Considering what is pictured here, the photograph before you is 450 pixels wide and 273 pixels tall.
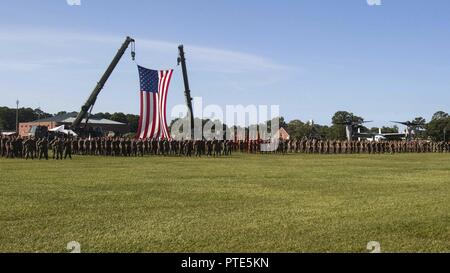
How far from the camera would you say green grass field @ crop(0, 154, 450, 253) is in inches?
279

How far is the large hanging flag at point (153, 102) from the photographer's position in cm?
3859

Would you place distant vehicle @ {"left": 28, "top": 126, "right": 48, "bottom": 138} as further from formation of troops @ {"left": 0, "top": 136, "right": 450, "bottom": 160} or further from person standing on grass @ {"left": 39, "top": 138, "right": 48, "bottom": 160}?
person standing on grass @ {"left": 39, "top": 138, "right": 48, "bottom": 160}

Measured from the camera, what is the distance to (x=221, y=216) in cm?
939

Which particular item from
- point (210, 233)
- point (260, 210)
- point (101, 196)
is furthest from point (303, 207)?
point (101, 196)

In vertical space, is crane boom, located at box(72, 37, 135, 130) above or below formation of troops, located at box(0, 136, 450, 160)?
above

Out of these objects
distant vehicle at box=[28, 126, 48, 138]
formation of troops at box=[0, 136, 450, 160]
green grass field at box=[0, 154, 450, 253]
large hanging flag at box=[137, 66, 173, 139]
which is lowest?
green grass field at box=[0, 154, 450, 253]

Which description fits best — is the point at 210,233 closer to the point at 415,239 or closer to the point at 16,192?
the point at 415,239

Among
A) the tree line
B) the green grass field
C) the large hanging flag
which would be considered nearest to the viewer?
the green grass field

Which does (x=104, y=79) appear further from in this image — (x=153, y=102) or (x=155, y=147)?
(x=155, y=147)

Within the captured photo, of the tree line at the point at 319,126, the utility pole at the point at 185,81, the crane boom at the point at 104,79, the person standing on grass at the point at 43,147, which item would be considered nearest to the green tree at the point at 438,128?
the tree line at the point at 319,126

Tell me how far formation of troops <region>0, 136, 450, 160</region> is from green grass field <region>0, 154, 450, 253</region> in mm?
16869

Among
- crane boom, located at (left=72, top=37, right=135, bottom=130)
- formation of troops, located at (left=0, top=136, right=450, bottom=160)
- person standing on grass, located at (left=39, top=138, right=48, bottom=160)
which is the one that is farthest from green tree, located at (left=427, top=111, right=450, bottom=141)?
person standing on grass, located at (left=39, top=138, right=48, bottom=160)

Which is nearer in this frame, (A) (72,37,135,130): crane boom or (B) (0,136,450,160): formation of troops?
(B) (0,136,450,160): formation of troops
